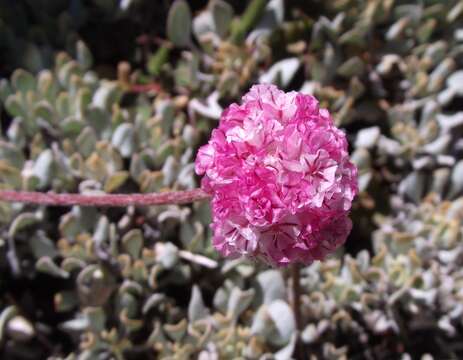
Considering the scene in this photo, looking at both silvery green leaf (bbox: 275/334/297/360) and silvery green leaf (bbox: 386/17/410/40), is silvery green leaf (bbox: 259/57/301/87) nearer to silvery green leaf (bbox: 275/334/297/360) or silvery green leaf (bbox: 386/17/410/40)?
silvery green leaf (bbox: 386/17/410/40)

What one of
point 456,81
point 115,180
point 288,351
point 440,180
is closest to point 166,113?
point 115,180

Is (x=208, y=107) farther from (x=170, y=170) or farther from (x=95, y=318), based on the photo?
(x=95, y=318)

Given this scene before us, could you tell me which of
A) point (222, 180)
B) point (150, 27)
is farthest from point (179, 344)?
point (150, 27)

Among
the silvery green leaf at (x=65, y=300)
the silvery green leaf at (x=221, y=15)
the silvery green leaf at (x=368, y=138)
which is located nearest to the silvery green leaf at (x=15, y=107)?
the silvery green leaf at (x=65, y=300)

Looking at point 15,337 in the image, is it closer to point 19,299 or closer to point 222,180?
point 19,299

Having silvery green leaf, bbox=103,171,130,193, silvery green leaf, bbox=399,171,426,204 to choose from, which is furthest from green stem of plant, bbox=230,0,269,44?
silvery green leaf, bbox=399,171,426,204
